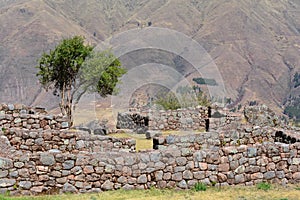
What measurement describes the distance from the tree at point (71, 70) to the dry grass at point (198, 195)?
23.9m

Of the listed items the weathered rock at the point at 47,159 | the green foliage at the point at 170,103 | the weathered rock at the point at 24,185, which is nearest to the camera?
the weathered rock at the point at 24,185

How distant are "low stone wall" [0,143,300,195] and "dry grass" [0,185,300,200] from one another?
295mm

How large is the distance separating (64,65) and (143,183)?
26311mm

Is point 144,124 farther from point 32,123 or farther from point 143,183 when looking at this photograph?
point 143,183

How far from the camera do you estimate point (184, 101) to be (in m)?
52.2

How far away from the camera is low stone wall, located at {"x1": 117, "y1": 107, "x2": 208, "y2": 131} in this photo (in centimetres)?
2853

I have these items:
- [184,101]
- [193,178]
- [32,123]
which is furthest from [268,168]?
[184,101]

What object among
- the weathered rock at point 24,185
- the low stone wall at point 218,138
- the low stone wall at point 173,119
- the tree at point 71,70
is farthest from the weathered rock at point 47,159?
the tree at point 71,70

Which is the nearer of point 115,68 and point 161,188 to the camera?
point 161,188

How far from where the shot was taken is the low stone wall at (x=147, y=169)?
11.4m

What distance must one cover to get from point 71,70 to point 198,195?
2782 cm

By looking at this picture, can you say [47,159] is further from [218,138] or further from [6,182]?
[218,138]

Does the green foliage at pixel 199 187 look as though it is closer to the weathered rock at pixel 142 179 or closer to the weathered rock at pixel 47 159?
the weathered rock at pixel 142 179

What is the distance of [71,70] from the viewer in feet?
124
